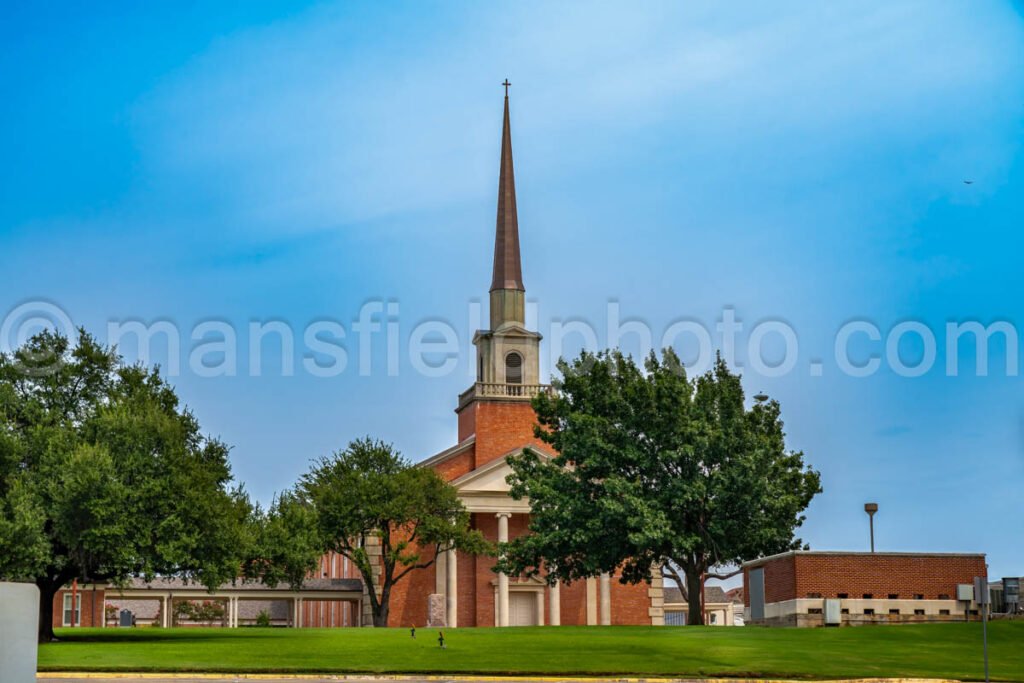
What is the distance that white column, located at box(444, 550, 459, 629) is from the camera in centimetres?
7869

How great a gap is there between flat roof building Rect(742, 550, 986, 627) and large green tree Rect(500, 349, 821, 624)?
19.8 feet

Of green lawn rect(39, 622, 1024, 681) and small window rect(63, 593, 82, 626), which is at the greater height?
green lawn rect(39, 622, 1024, 681)

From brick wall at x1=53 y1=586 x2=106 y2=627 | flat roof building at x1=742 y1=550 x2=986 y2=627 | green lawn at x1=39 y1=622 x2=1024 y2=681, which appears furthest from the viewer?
brick wall at x1=53 y1=586 x2=106 y2=627

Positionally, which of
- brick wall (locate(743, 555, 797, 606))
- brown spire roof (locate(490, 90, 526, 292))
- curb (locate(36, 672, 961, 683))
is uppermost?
brown spire roof (locate(490, 90, 526, 292))

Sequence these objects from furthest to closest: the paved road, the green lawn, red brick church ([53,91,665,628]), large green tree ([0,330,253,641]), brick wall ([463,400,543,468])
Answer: brick wall ([463,400,543,468])
red brick church ([53,91,665,628])
large green tree ([0,330,253,641])
the green lawn
the paved road

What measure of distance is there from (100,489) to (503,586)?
40974 millimetres

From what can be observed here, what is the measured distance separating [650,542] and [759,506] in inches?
176

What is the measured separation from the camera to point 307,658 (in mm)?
33281

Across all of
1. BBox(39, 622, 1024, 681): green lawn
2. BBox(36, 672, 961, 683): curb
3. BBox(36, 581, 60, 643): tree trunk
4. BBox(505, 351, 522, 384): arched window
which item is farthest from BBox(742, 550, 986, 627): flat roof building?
BBox(505, 351, 522, 384): arched window

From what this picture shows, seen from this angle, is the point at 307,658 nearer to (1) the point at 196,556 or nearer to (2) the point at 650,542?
(1) the point at 196,556

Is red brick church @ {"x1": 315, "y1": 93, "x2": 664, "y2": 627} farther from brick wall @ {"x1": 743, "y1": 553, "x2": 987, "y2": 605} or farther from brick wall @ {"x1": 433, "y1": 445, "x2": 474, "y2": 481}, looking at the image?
brick wall @ {"x1": 743, "y1": 553, "x2": 987, "y2": 605}

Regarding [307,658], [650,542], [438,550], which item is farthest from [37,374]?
[438,550]

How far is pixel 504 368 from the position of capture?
3346 inches

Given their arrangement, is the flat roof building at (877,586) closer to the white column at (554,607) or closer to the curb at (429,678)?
the curb at (429,678)
